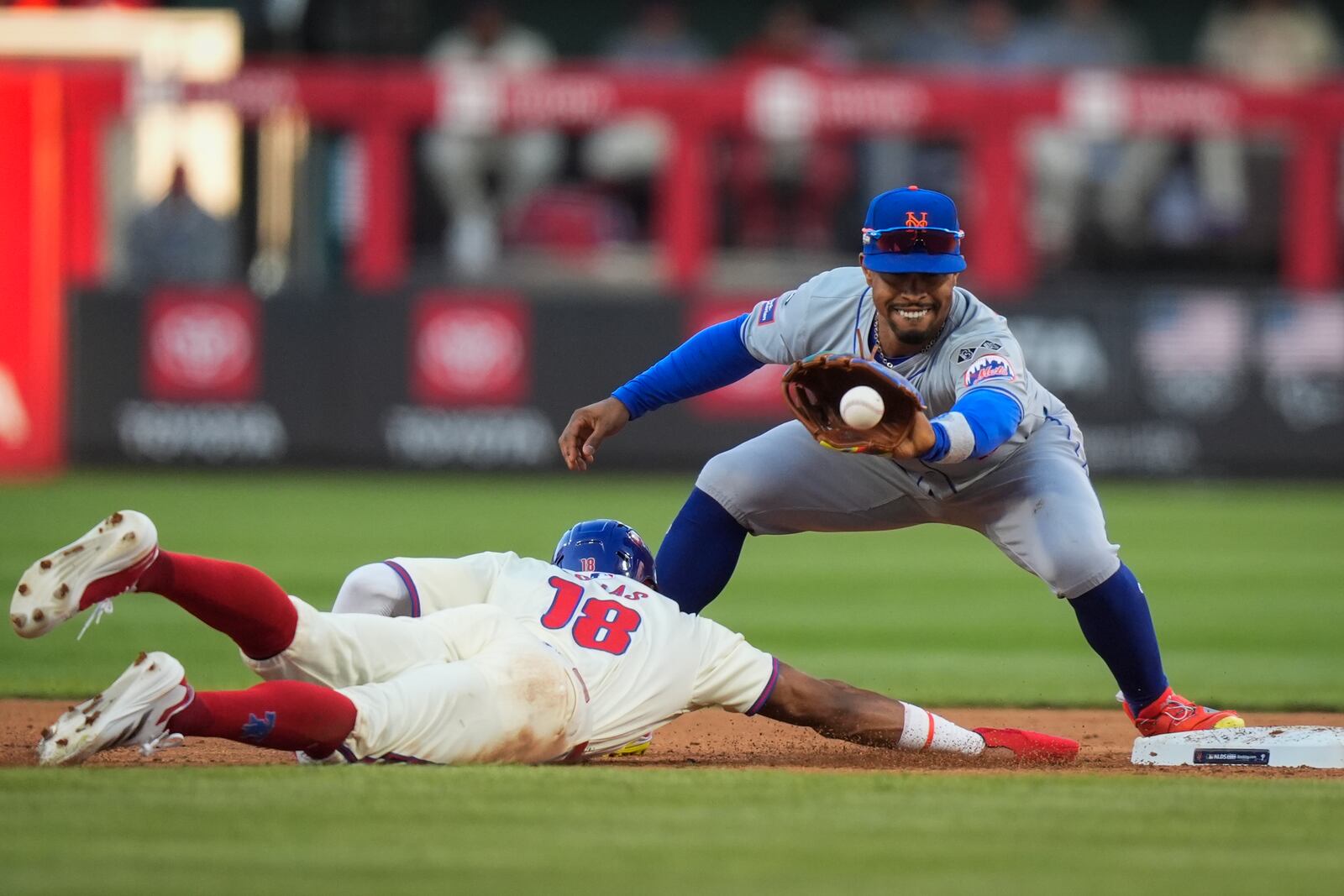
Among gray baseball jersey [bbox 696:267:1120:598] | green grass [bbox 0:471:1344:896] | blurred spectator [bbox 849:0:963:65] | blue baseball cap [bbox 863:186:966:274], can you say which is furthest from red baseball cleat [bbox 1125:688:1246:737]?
blurred spectator [bbox 849:0:963:65]

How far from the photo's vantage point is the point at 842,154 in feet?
52.8

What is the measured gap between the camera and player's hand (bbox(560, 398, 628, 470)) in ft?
19.6

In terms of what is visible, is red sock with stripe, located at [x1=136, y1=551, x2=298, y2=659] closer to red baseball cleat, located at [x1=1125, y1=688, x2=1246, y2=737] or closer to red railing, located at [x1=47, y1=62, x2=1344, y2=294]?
red baseball cleat, located at [x1=1125, y1=688, x2=1246, y2=737]

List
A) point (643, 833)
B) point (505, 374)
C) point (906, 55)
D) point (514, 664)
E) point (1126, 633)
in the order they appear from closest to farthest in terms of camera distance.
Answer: point (643, 833), point (514, 664), point (1126, 633), point (505, 374), point (906, 55)

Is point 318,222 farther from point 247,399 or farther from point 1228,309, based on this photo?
point 1228,309

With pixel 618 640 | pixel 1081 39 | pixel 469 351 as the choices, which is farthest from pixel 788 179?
pixel 618 640

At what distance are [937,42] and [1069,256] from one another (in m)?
2.11

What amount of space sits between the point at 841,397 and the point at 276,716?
1651mm

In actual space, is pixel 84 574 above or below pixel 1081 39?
below

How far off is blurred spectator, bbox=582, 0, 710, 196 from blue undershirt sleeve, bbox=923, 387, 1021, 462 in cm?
1122

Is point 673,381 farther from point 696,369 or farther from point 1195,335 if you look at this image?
point 1195,335

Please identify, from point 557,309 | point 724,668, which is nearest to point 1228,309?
point 557,309

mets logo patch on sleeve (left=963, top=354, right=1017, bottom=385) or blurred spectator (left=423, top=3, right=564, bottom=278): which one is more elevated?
blurred spectator (left=423, top=3, right=564, bottom=278)

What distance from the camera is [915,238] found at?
5.40 m
